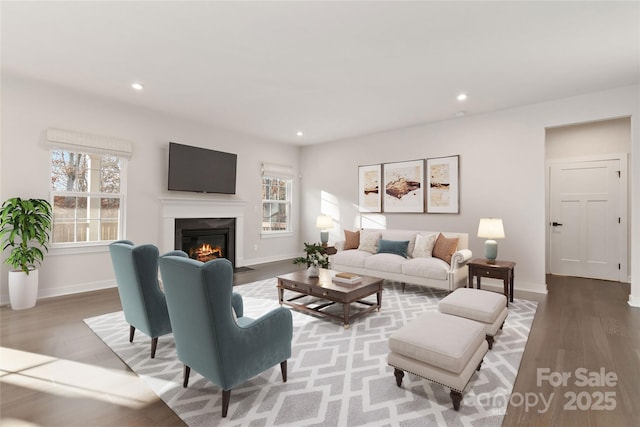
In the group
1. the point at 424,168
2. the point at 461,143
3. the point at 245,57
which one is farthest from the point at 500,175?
the point at 245,57

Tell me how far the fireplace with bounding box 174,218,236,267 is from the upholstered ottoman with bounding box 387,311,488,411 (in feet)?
15.2

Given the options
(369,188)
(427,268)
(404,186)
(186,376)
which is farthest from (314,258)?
(369,188)

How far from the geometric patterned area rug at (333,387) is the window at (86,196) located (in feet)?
6.39

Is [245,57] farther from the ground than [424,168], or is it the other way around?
[245,57]

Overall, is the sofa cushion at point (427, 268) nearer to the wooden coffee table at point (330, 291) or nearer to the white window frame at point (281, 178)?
the wooden coffee table at point (330, 291)

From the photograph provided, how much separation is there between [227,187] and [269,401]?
15.9 feet

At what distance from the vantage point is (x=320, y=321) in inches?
135

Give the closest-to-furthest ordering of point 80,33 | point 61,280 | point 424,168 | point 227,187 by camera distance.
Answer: point 80,33 < point 61,280 < point 424,168 < point 227,187

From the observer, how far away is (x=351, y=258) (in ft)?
16.9

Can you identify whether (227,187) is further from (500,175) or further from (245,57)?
(500,175)

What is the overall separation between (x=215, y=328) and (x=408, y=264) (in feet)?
11.2

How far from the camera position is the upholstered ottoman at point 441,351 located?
186 cm

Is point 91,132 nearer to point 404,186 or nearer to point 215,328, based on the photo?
point 215,328

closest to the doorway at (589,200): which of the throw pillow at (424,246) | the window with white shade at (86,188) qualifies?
the throw pillow at (424,246)
